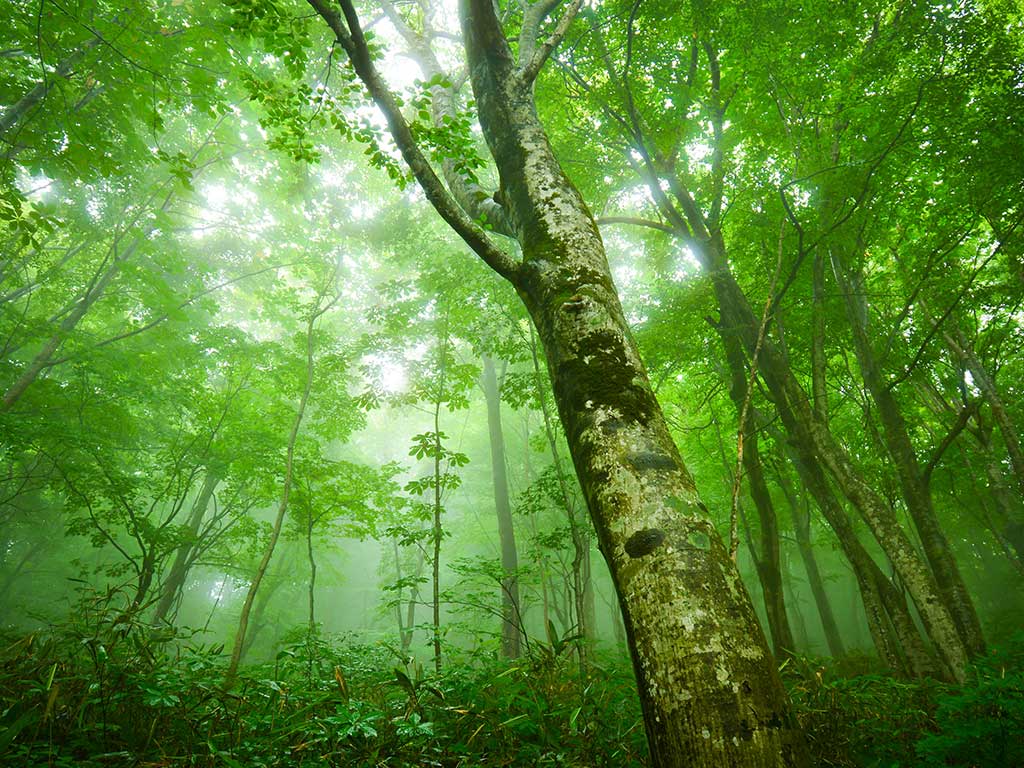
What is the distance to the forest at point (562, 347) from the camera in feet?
6.55

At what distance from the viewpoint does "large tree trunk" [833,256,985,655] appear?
18.9 ft

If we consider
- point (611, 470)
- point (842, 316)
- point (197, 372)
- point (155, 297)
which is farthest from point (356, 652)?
point (842, 316)

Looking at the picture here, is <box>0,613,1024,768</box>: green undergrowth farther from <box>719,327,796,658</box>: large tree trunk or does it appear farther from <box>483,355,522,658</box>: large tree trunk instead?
<box>483,355,522,658</box>: large tree trunk

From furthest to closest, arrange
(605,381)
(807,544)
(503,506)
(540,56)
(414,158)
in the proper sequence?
1. (807,544)
2. (503,506)
3. (540,56)
4. (414,158)
5. (605,381)

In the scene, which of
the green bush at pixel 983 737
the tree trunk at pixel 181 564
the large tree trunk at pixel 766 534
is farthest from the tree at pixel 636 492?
the tree trunk at pixel 181 564

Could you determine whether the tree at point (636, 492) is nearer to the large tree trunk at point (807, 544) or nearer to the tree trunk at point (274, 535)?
the tree trunk at point (274, 535)

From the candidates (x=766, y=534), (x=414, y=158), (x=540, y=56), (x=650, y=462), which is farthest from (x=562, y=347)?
(x=766, y=534)

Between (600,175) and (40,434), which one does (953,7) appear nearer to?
(600,175)

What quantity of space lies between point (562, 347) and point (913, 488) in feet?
24.0

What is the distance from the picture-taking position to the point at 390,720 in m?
2.41

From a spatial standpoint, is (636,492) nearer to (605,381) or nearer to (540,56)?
(605,381)

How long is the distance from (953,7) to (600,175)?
4961 mm

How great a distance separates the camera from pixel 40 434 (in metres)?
6.51

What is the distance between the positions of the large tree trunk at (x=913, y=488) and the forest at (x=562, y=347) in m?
0.06
